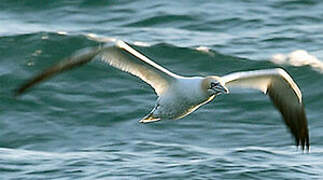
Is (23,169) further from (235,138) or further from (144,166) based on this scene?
(235,138)

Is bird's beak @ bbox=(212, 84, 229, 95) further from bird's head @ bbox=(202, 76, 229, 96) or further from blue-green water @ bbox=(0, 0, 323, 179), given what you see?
blue-green water @ bbox=(0, 0, 323, 179)

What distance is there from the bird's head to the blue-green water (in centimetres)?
232

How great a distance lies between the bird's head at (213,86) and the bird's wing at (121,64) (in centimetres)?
45

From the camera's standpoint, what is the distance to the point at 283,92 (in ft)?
38.8

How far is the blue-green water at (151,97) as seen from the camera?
13.6 m

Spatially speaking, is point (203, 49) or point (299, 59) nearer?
point (299, 59)

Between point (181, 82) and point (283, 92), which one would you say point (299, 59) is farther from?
point (181, 82)

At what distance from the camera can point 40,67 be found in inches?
707

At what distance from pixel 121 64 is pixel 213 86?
3.67ft

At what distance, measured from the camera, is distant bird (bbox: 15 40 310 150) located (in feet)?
35.2

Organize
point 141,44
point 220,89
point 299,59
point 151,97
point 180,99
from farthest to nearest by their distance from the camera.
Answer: point 141,44, point 299,59, point 151,97, point 180,99, point 220,89

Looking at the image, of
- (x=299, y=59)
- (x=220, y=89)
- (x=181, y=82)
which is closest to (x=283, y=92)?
(x=220, y=89)

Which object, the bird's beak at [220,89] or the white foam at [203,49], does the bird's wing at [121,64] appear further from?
the white foam at [203,49]

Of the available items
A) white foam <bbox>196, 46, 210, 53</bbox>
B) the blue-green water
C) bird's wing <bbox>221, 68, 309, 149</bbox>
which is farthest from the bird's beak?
white foam <bbox>196, 46, 210, 53</bbox>
